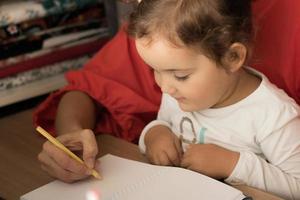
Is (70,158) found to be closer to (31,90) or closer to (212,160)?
(212,160)

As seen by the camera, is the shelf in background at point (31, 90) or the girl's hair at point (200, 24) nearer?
the girl's hair at point (200, 24)

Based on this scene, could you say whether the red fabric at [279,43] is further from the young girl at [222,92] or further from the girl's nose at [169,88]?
the girl's nose at [169,88]

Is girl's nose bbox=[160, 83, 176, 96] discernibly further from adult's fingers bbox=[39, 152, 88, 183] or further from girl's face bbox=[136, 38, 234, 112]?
adult's fingers bbox=[39, 152, 88, 183]

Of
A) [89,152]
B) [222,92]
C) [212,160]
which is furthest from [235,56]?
[89,152]

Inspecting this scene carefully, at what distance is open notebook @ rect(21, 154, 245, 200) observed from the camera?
0.75 metres

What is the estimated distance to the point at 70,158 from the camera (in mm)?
811

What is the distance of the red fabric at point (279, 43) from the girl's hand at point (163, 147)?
8.4 inches

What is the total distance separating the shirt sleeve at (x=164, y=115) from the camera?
0.98 meters

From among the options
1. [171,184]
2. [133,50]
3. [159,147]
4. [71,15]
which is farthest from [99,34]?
[171,184]

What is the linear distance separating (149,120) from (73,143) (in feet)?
0.91

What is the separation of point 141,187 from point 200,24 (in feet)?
0.85

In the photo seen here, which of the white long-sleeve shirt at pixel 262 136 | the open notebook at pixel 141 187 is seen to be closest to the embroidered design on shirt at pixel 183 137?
the white long-sleeve shirt at pixel 262 136

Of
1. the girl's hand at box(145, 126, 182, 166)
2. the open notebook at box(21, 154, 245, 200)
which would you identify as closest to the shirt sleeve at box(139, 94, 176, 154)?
the girl's hand at box(145, 126, 182, 166)

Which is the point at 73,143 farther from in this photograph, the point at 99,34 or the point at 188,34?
the point at 99,34
